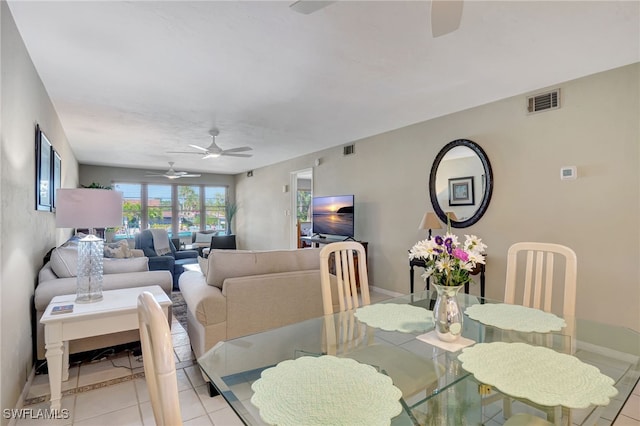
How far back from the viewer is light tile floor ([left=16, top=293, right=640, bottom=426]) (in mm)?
1866

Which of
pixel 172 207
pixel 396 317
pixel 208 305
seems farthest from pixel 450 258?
pixel 172 207

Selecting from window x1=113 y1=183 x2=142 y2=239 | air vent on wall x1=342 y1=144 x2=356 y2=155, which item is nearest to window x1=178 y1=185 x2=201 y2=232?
window x1=113 y1=183 x2=142 y2=239

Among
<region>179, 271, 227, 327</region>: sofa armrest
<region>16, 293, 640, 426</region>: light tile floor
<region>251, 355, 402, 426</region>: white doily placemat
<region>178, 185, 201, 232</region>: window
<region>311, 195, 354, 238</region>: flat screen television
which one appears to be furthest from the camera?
<region>178, 185, 201, 232</region>: window

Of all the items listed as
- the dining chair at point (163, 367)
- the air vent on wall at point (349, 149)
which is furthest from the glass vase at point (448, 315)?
the air vent on wall at point (349, 149)

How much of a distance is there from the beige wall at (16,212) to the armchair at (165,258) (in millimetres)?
1936

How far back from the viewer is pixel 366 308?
1.84 meters

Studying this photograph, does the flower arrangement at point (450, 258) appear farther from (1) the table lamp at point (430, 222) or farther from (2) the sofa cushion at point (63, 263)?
(2) the sofa cushion at point (63, 263)

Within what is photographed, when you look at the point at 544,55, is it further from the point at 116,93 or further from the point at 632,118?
the point at 116,93

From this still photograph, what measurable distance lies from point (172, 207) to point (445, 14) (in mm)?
9065

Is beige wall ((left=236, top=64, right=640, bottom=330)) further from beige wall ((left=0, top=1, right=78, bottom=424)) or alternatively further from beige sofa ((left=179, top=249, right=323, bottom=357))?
beige wall ((left=0, top=1, right=78, bottom=424))

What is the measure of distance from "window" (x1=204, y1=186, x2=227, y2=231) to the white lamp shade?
753 cm

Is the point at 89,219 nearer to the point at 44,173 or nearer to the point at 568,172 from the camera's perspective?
the point at 44,173

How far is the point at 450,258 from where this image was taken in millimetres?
1312

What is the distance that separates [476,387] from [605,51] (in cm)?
274
